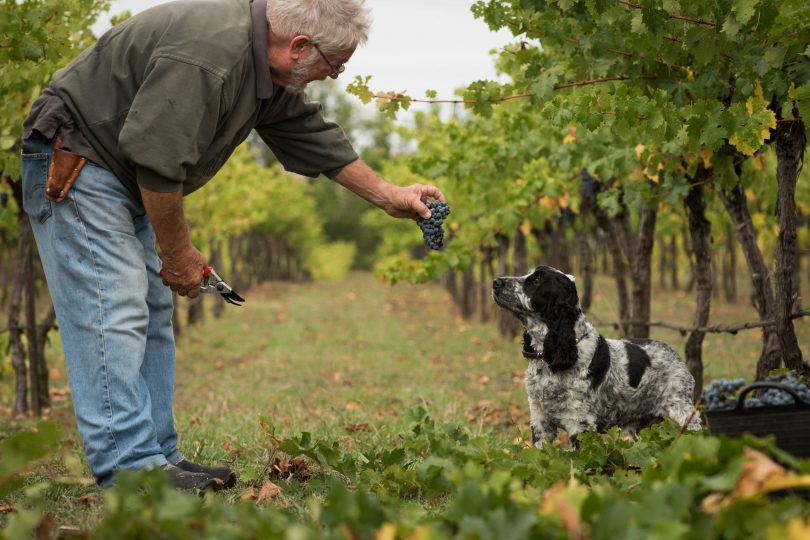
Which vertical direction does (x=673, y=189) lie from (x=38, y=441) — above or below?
above

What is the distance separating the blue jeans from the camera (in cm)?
338

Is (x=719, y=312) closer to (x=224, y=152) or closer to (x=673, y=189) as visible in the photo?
(x=673, y=189)

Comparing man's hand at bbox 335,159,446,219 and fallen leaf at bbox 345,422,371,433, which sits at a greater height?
man's hand at bbox 335,159,446,219

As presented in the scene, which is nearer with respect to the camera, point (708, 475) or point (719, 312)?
point (708, 475)

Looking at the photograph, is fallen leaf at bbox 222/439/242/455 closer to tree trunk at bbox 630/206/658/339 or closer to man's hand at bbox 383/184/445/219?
man's hand at bbox 383/184/445/219

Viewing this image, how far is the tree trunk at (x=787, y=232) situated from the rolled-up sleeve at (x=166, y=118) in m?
3.07

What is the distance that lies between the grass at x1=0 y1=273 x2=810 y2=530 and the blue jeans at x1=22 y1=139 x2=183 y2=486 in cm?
27

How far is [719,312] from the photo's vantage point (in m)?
17.5

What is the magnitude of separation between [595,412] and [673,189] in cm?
187

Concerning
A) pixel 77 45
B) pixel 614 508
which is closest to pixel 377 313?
pixel 77 45

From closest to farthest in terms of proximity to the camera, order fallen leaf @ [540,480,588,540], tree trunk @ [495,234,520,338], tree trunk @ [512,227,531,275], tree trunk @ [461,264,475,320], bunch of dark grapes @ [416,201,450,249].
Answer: fallen leaf @ [540,480,588,540]
bunch of dark grapes @ [416,201,450,249]
tree trunk @ [512,227,531,275]
tree trunk @ [495,234,520,338]
tree trunk @ [461,264,475,320]

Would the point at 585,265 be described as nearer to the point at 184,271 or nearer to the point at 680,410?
the point at 680,410

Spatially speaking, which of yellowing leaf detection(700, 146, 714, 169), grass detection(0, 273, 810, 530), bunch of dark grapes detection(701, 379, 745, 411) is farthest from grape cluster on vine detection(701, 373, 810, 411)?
yellowing leaf detection(700, 146, 714, 169)

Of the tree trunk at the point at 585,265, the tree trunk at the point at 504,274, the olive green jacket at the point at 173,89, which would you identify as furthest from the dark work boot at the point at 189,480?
the tree trunk at the point at 504,274
